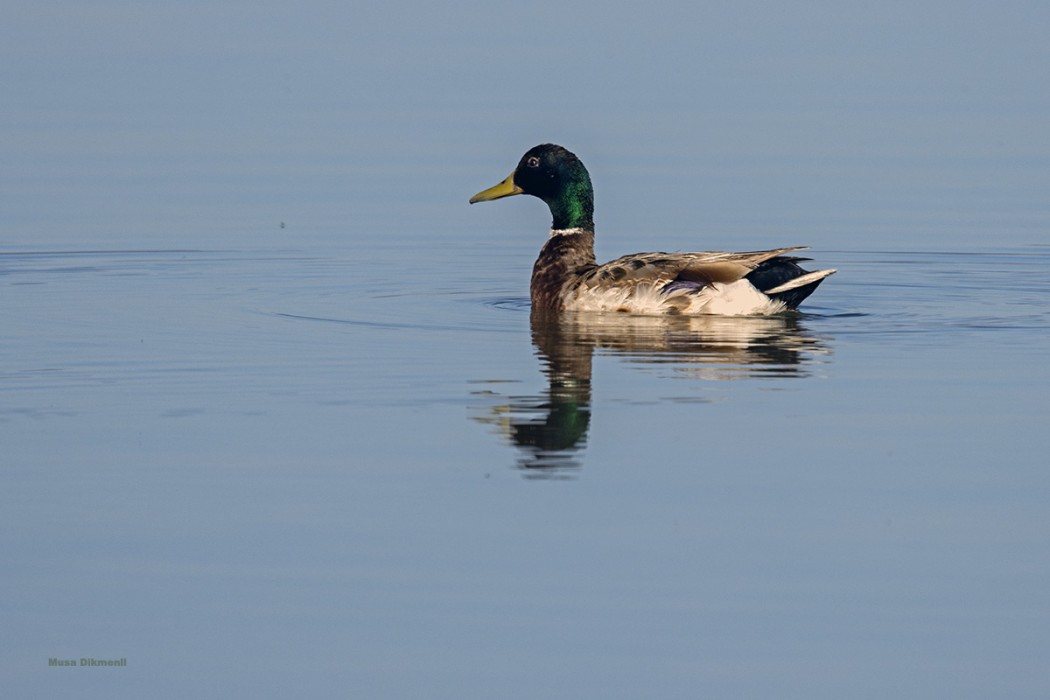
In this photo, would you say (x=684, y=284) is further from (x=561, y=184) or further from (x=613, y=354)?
(x=561, y=184)

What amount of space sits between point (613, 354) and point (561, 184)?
13.4ft

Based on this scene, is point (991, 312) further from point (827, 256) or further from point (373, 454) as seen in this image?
point (373, 454)

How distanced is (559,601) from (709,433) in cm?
287

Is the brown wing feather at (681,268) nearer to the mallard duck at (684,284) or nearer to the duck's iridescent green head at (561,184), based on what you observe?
the mallard duck at (684,284)

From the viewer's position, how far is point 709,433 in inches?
384

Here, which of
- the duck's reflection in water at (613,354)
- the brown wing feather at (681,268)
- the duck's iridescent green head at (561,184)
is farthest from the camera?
the duck's iridescent green head at (561,184)

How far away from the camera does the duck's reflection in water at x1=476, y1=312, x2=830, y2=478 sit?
32.0 feet

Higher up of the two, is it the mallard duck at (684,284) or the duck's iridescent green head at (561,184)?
the duck's iridescent green head at (561,184)

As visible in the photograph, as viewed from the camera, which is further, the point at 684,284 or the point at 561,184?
the point at 561,184

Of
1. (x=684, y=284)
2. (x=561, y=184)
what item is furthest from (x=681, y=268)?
(x=561, y=184)

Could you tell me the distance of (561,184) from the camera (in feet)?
53.7

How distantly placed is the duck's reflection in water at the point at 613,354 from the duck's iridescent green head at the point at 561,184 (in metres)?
1.70

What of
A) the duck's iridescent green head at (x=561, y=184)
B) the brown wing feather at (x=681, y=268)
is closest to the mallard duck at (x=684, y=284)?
the brown wing feather at (x=681, y=268)

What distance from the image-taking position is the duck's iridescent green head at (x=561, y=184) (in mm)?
16297
